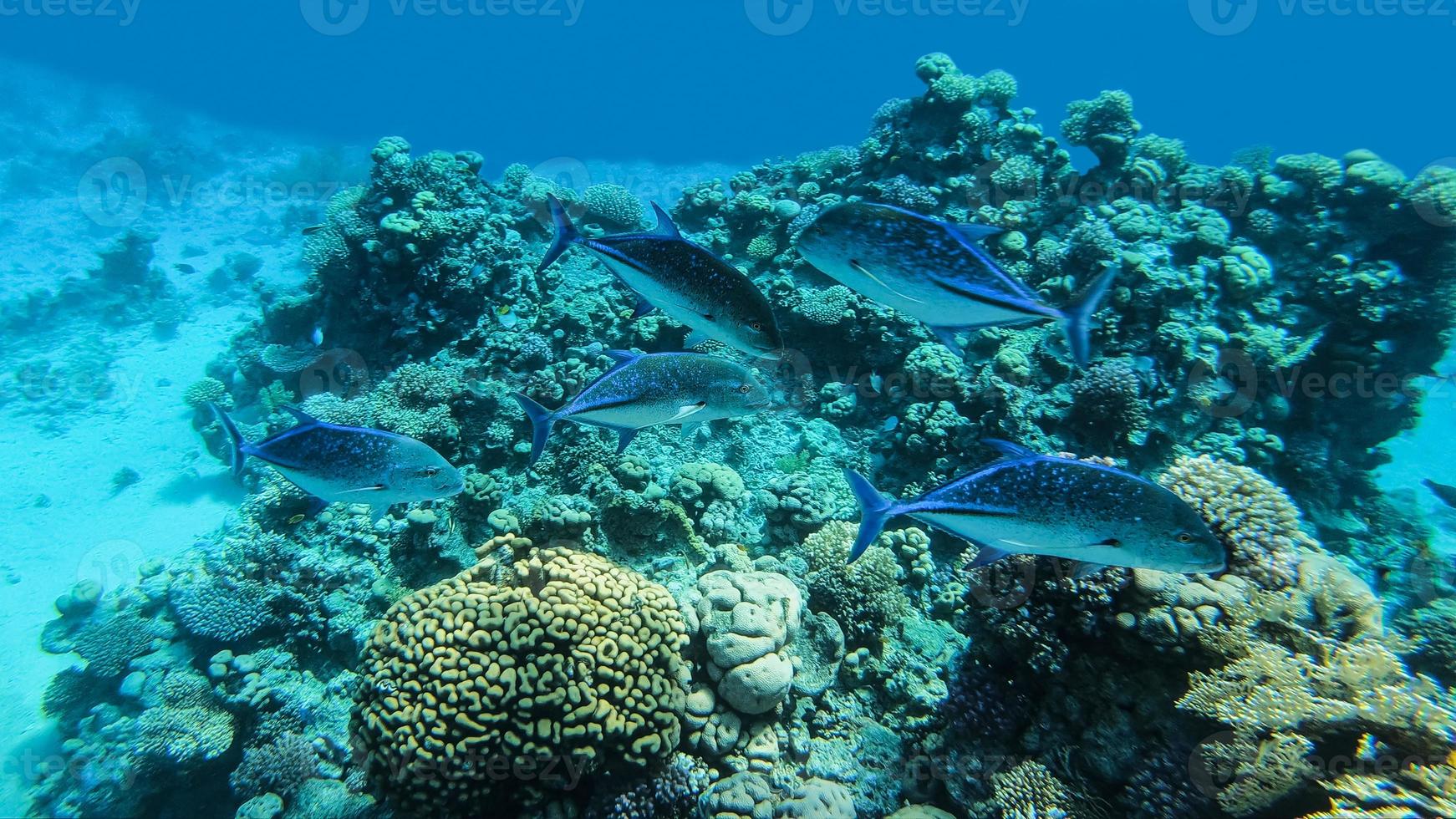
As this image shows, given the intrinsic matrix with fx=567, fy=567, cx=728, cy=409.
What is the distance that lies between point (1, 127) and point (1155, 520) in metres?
50.0

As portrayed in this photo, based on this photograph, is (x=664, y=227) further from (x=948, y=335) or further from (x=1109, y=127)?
(x=1109, y=127)

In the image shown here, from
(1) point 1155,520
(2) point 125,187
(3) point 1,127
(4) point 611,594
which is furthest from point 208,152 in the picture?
(1) point 1155,520

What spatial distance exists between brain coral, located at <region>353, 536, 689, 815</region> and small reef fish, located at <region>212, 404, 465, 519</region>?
44.0 inches

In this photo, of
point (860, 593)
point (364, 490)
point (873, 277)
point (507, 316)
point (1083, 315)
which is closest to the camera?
point (1083, 315)

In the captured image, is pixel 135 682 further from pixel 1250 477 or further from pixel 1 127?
pixel 1 127

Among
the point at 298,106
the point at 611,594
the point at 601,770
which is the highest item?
the point at 298,106

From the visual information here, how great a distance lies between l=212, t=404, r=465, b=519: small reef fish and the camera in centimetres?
341

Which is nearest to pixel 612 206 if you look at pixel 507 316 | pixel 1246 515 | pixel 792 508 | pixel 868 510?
pixel 507 316

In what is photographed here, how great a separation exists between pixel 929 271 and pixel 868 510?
1087 millimetres

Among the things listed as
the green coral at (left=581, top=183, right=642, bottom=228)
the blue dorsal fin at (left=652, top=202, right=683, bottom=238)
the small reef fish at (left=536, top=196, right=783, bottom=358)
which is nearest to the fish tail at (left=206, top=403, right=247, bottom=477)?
the small reef fish at (left=536, top=196, right=783, bottom=358)

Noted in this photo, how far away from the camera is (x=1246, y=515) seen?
3.83m

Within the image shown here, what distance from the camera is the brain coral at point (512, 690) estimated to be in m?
3.64

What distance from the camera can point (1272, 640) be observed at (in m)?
3.41

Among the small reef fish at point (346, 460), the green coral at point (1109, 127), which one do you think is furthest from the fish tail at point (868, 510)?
the green coral at point (1109, 127)
